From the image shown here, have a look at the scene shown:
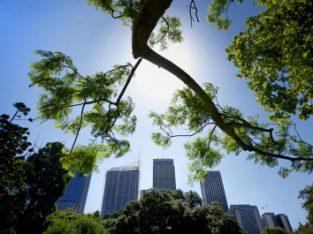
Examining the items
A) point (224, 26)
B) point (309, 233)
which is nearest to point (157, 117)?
point (224, 26)

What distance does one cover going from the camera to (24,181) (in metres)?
24.1

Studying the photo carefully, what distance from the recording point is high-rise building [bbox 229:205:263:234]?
155 metres

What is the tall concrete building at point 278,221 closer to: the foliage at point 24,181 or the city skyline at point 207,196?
the city skyline at point 207,196

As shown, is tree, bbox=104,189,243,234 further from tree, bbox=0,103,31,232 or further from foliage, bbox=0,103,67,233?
tree, bbox=0,103,31,232

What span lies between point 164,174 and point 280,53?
7451 inches

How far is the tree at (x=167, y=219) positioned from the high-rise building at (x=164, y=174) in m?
156

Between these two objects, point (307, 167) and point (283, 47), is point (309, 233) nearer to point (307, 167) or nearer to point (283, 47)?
point (307, 167)

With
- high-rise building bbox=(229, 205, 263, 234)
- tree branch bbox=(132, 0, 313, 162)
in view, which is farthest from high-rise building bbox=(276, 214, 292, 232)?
tree branch bbox=(132, 0, 313, 162)

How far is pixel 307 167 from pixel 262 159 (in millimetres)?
1702

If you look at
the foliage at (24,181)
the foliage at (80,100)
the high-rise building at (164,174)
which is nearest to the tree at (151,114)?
the foliage at (80,100)

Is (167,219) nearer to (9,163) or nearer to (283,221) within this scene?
(9,163)

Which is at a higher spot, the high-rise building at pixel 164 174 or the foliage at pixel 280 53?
the high-rise building at pixel 164 174

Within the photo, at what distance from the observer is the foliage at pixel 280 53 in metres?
4.63

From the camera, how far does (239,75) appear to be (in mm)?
6207
